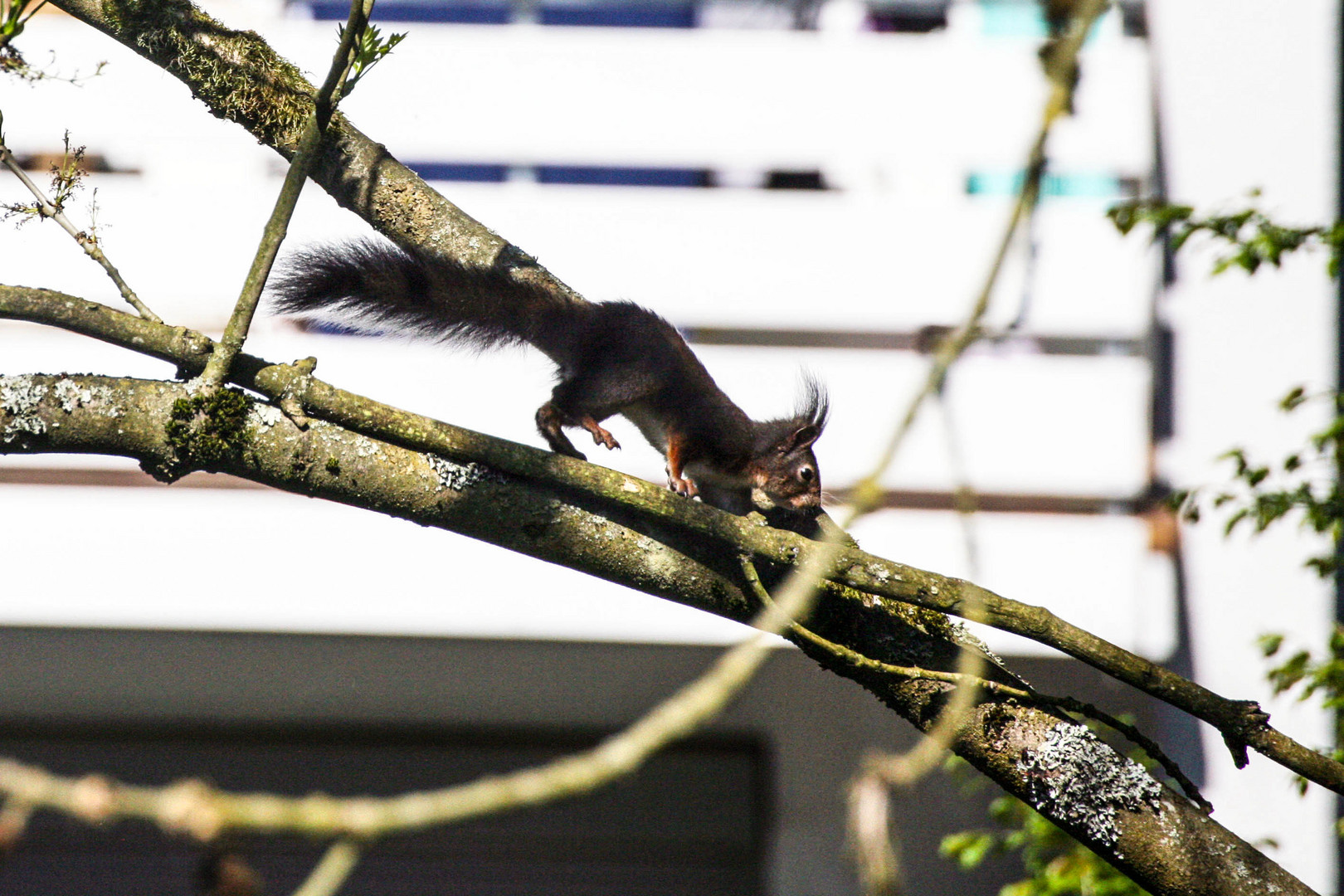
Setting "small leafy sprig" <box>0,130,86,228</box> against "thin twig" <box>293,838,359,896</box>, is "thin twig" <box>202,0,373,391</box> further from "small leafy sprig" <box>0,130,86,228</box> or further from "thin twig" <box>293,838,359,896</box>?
"thin twig" <box>293,838,359,896</box>

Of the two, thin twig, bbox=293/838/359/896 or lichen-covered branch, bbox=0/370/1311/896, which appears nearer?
thin twig, bbox=293/838/359/896

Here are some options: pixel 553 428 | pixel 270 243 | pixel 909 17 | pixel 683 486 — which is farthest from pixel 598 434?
pixel 909 17

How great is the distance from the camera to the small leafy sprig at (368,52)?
1.83 meters

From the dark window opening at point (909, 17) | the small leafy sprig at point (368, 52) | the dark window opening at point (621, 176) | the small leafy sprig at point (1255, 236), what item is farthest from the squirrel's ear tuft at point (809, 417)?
the dark window opening at point (909, 17)

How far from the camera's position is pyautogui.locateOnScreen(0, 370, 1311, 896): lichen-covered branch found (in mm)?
1779

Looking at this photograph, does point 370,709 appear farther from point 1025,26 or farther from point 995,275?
point 995,275

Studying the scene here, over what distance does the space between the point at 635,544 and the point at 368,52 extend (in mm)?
900

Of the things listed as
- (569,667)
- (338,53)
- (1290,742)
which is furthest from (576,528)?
(569,667)

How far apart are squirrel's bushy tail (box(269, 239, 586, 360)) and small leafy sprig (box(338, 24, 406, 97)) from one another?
71 cm

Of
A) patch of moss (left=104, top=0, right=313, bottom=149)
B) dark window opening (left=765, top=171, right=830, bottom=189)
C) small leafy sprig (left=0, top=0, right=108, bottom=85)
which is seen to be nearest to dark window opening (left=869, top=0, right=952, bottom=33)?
dark window opening (left=765, top=171, right=830, bottom=189)

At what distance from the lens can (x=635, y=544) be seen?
6.25 feet

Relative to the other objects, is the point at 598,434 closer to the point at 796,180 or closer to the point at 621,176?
the point at 621,176

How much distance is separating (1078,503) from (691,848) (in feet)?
8.11

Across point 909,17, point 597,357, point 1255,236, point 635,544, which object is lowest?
point 635,544
